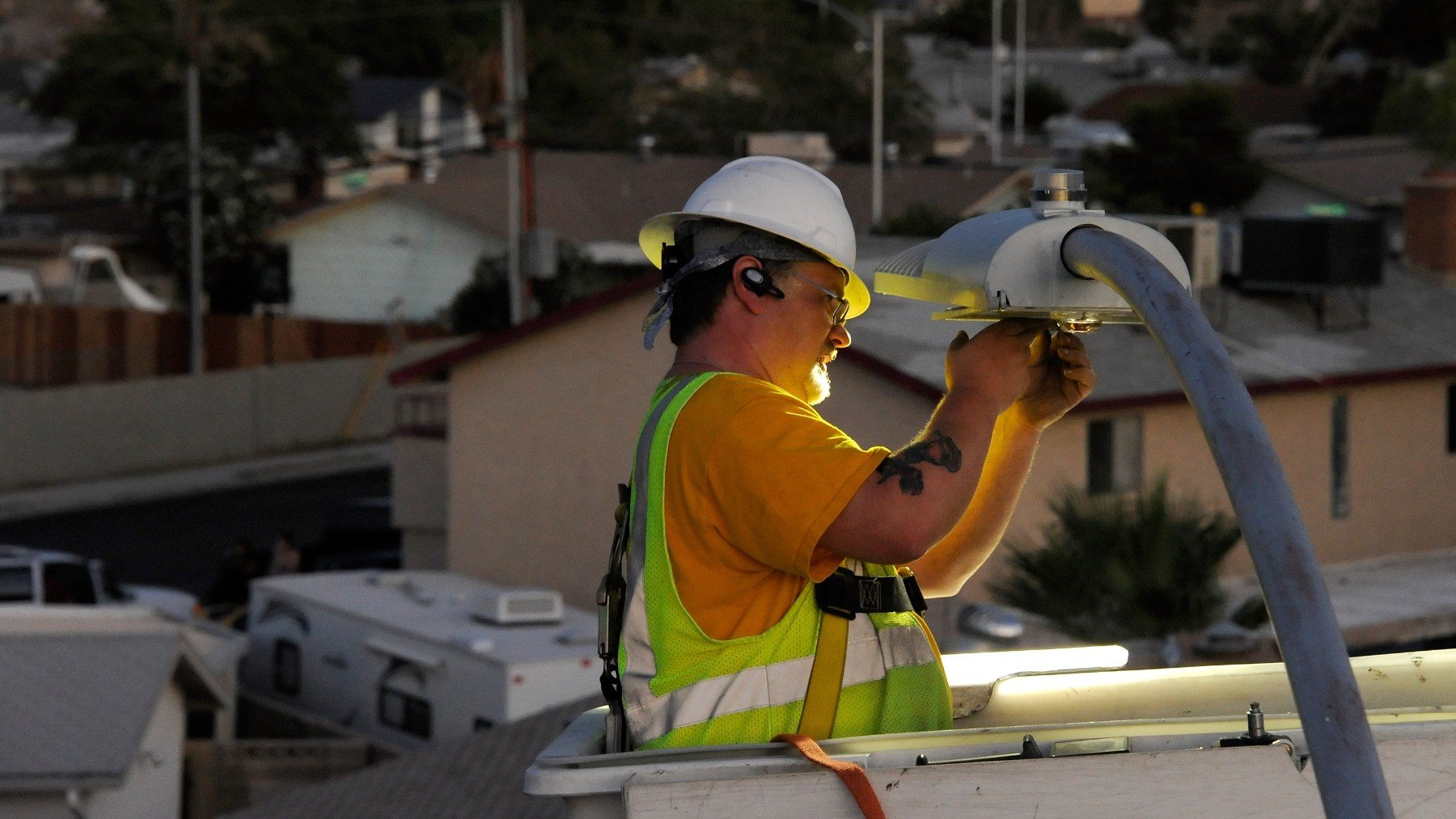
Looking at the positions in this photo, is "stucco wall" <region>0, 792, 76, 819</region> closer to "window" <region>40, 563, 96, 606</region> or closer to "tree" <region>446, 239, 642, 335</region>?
Result: "window" <region>40, 563, 96, 606</region>

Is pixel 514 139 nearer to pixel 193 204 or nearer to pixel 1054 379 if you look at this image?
pixel 193 204

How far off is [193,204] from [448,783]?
92.1 ft

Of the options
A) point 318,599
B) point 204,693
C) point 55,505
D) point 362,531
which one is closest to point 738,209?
point 204,693

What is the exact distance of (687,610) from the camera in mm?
3289

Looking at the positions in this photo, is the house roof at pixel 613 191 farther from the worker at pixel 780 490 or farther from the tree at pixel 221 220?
the worker at pixel 780 490

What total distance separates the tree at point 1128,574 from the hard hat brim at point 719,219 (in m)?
9.44

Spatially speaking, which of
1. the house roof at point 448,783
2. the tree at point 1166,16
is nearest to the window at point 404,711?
the house roof at point 448,783

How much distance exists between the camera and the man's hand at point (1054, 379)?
3518mm

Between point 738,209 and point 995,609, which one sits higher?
point 738,209

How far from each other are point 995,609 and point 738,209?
9.11m

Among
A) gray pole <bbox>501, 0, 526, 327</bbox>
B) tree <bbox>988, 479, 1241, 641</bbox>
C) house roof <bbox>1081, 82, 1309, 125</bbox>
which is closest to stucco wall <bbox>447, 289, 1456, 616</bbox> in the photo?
tree <bbox>988, 479, 1241, 641</bbox>

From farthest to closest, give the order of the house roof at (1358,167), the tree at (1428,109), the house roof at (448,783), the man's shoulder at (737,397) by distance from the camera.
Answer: the tree at (1428,109), the house roof at (1358,167), the house roof at (448,783), the man's shoulder at (737,397)

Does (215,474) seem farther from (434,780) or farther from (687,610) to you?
(687,610)

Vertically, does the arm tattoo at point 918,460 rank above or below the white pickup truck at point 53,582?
above
